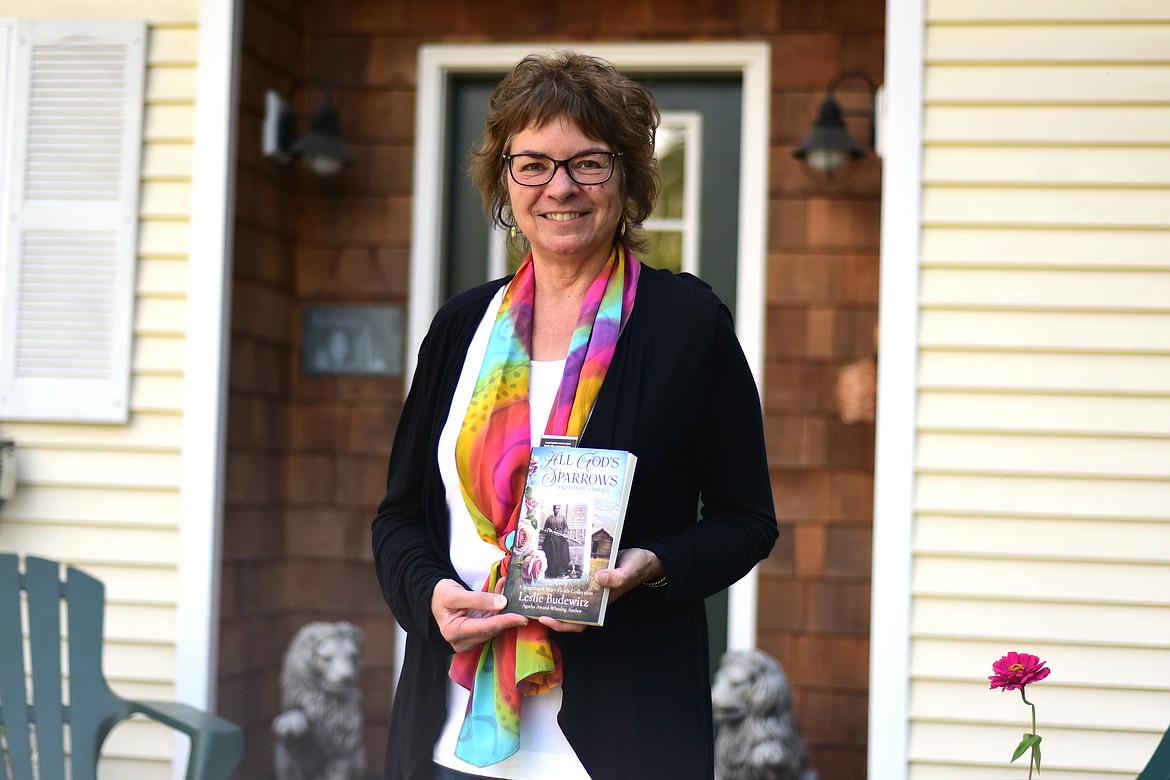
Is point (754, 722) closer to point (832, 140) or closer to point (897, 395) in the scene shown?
point (897, 395)

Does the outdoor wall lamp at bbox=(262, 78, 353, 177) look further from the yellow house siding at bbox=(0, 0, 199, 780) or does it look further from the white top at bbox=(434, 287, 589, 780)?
the white top at bbox=(434, 287, 589, 780)

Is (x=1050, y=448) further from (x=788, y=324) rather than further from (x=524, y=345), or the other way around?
(x=524, y=345)

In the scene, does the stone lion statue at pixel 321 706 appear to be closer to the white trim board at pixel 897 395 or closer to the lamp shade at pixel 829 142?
the white trim board at pixel 897 395

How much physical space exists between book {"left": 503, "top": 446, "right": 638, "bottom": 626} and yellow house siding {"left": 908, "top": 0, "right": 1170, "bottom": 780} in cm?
198

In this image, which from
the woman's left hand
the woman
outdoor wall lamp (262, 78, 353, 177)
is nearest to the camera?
the woman's left hand

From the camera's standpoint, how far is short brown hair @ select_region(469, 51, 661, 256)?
1.59 meters

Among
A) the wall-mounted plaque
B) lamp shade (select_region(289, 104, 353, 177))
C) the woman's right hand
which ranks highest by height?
lamp shade (select_region(289, 104, 353, 177))

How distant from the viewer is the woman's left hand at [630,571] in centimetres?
138

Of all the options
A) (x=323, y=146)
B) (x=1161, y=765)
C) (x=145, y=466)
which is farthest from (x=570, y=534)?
(x=323, y=146)

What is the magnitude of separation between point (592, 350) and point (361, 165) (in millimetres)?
2925

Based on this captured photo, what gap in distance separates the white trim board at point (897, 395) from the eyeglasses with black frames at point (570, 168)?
1.78 metres

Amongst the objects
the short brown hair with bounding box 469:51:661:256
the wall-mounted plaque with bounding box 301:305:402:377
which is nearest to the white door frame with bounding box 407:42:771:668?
the wall-mounted plaque with bounding box 301:305:402:377

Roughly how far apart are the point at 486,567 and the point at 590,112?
59cm

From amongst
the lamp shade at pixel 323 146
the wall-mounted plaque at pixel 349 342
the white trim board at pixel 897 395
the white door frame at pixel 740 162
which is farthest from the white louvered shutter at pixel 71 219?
the white trim board at pixel 897 395
